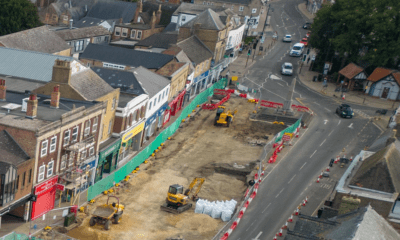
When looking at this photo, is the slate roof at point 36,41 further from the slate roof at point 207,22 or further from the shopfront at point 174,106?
the slate roof at point 207,22

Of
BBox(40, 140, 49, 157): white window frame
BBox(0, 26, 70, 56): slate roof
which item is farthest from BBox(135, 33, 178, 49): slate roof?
BBox(40, 140, 49, 157): white window frame

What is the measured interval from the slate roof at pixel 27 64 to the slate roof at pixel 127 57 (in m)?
17.1

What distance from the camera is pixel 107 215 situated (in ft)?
167

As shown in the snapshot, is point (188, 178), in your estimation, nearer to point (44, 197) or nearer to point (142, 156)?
point (142, 156)

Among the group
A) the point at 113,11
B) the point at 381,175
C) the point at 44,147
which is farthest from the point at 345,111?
the point at 113,11

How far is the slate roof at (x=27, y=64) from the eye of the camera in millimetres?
67588

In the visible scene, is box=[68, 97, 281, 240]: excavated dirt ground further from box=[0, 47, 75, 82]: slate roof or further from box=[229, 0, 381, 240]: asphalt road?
box=[0, 47, 75, 82]: slate roof

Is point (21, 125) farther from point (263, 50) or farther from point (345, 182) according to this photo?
point (263, 50)

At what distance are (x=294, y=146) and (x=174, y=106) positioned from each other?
18701 mm

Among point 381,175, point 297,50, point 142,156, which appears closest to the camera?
point 381,175

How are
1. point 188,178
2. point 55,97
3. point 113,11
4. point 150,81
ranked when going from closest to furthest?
point 55,97 → point 188,178 → point 150,81 → point 113,11

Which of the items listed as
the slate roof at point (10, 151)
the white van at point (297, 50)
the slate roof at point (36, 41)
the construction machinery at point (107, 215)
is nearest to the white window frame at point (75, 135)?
the slate roof at point (10, 151)

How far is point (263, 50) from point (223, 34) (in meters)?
27.6

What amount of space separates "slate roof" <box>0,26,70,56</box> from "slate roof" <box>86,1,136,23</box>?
112 feet
